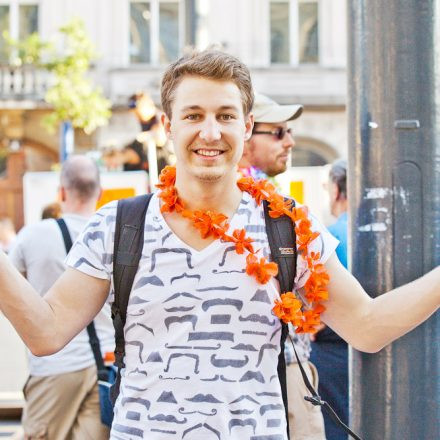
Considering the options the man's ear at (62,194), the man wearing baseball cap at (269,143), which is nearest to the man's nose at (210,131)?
the man wearing baseball cap at (269,143)

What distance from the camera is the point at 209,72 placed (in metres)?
2.38

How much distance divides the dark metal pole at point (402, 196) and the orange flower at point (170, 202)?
65cm

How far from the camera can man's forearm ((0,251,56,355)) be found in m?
2.26

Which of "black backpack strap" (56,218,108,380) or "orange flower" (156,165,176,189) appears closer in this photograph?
"orange flower" (156,165,176,189)

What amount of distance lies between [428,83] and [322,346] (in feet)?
7.22

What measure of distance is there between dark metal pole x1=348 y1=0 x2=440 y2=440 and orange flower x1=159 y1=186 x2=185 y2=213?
0.65m

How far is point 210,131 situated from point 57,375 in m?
2.45

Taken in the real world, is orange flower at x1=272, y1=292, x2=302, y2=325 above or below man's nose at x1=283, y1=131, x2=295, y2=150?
below

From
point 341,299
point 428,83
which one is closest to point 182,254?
point 341,299

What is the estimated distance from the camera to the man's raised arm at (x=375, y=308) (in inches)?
94.6

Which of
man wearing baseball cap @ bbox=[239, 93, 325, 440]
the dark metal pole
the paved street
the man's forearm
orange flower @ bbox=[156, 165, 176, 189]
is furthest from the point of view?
the paved street

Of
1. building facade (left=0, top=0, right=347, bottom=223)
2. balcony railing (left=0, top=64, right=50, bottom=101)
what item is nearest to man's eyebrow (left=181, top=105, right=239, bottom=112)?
building facade (left=0, top=0, right=347, bottom=223)

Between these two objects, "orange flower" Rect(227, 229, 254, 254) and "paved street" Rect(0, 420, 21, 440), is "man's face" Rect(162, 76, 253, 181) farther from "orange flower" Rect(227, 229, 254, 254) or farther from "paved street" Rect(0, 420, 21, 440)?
"paved street" Rect(0, 420, 21, 440)

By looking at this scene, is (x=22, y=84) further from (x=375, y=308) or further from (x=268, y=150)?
(x=375, y=308)
